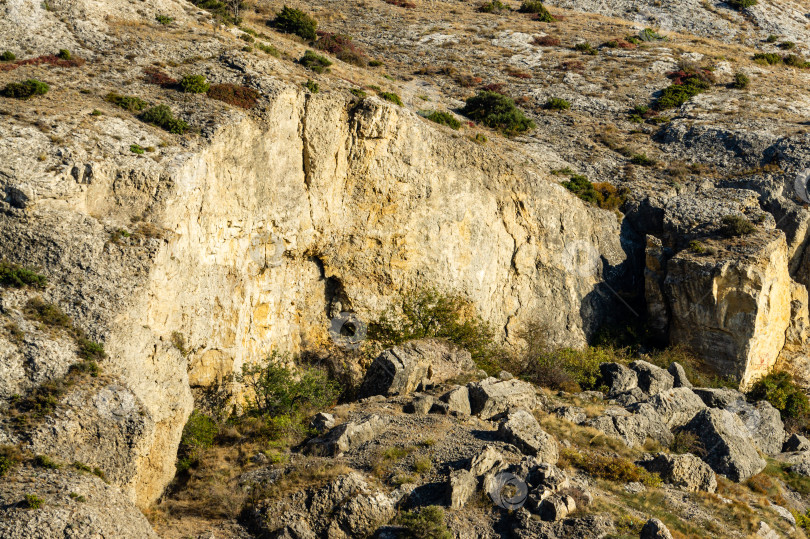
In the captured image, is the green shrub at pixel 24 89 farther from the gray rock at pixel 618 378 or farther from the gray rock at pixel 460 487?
the gray rock at pixel 618 378

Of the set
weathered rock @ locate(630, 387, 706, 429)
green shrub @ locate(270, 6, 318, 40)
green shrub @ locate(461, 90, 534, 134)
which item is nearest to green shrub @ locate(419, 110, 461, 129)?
green shrub @ locate(461, 90, 534, 134)

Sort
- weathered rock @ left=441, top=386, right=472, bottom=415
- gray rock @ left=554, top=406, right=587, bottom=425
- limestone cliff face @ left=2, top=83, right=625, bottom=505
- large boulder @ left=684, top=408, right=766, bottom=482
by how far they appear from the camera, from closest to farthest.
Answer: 1. limestone cliff face @ left=2, top=83, right=625, bottom=505
2. weathered rock @ left=441, top=386, right=472, bottom=415
3. large boulder @ left=684, top=408, right=766, bottom=482
4. gray rock @ left=554, top=406, right=587, bottom=425

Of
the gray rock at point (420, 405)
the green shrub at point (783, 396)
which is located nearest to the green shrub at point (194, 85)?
the gray rock at point (420, 405)

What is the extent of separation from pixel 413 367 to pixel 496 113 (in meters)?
21.9

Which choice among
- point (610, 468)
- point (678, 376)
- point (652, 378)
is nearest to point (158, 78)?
point (610, 468)

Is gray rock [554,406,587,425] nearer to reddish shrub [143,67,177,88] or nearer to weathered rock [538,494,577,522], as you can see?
weathered rock [538,494,577,522]

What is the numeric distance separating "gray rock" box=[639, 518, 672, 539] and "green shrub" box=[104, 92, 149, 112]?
2386cm

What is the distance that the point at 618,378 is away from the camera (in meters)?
34.0

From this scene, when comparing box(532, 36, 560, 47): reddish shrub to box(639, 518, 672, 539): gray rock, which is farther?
box(532, 36, 560, 47): reddish shrub

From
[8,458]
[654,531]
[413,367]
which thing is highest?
[8,458]

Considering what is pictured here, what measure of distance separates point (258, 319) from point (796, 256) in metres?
30.2

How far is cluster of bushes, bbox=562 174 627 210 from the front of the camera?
41.8m

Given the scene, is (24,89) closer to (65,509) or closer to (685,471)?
(65,509)

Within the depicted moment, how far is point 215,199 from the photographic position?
29156 mm
